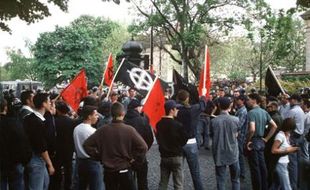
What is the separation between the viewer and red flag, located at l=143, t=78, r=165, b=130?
7836 mm

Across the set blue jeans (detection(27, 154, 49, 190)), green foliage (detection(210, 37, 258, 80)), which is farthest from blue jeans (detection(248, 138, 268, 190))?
green foliage (detection(210, 37, 258, 80))

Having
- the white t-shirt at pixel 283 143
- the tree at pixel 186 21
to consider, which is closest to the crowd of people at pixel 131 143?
the white t-shirt at pixel 283 143

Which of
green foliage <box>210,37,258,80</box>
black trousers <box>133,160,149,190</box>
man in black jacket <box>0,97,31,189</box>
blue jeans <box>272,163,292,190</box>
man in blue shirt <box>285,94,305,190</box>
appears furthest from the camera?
green foliage <box>210,37,258,80</box>

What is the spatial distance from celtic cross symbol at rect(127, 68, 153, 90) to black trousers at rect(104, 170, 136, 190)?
3873mm

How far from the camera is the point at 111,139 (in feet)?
21.0

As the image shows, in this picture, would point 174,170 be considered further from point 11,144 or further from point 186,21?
point 186,21

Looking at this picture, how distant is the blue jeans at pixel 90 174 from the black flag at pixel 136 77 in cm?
326

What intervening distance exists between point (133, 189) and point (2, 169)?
1849 mm

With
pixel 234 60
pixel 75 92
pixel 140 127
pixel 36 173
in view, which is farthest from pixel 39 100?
pixel 234 60

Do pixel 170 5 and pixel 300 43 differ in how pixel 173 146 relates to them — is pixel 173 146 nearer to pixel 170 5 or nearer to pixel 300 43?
pixel 170 5

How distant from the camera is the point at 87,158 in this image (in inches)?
284

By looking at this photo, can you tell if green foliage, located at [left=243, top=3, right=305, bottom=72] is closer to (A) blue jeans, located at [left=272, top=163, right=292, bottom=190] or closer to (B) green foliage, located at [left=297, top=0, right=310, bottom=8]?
(B) green foliage, located at [left=297, top=0, right=310, bottom=8]

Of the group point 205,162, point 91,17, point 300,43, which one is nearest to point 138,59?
point 205,162

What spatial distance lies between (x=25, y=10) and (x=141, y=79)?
10.4ft
